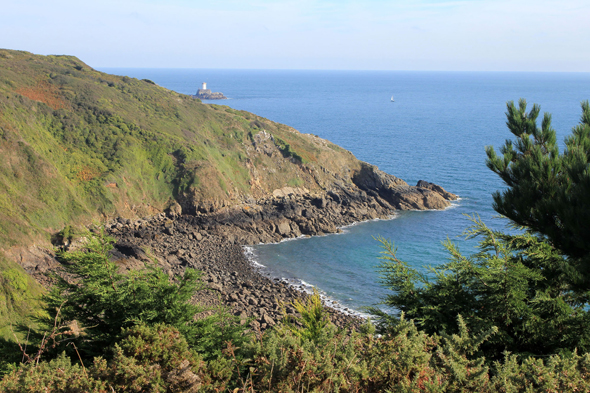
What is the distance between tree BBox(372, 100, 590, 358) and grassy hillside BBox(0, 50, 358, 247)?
31.9m

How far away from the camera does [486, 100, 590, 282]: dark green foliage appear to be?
34.1 feet

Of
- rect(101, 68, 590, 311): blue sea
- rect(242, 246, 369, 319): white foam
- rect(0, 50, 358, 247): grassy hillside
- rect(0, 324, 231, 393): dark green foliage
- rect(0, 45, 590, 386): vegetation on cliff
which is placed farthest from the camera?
rect(0, 50, 358, 247): grassy hillside

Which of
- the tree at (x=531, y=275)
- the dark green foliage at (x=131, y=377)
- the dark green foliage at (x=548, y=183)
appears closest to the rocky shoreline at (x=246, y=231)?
the tree at (x=531, y=275)

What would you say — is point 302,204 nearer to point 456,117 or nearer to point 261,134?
point 261,134

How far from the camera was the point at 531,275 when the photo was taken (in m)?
10.0

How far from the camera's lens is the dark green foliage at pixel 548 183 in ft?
34.1

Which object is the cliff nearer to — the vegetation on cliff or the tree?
the vegetation on cliff

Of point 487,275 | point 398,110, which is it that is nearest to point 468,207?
point 487,275

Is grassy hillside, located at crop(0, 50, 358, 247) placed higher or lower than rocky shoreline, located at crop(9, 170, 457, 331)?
higher

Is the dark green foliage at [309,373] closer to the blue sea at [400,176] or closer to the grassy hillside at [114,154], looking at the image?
the blue sea at [400,176]

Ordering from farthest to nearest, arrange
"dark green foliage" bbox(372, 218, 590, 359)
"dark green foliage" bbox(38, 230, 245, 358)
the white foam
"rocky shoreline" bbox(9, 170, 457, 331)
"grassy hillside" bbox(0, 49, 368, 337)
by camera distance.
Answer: "grassy hillside" bbox(0, 49, 368, 337), "rocky shoreline" bbox(9, 170, 457, 331), the white foam, "dark green foliage" bbox(38, 230, 245, 358), "dark green foliage" bbox(372, 218, 590, 359)

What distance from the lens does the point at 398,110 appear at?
164375 millimetres

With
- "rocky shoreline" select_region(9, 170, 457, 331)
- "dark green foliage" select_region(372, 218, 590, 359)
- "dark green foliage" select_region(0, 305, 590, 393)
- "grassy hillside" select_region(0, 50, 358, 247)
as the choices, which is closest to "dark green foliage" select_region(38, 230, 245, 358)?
"dark green foliage" select_region(0, 305, 590, 393)

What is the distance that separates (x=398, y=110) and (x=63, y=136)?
139351 mm
